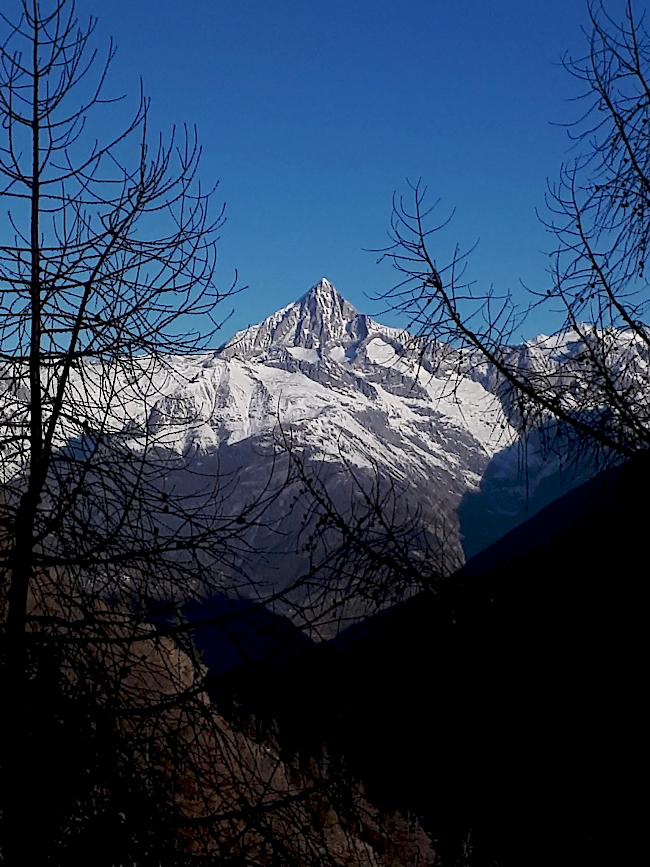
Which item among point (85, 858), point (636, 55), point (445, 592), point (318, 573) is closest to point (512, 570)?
point (445, 592)

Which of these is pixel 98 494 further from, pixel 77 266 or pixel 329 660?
pixel 329 660

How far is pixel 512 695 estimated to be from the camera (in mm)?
3408

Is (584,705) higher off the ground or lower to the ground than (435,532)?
lower

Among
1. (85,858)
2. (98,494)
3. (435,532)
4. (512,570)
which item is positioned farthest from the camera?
(435,532)

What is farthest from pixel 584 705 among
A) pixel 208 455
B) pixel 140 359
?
pixel 140 359

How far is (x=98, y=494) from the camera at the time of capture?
3447 millimetres

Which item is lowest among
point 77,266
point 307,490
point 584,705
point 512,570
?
point 584,705

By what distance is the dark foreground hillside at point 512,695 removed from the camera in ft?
10.3

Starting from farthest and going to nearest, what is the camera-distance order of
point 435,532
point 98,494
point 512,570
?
point 435,532, point 512,570, point 98,494

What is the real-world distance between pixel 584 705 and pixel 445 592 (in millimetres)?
770

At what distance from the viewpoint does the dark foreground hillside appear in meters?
3.13

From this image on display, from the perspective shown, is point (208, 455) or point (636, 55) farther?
point (636, 55)

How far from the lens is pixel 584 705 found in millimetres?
3211

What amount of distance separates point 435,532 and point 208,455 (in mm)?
1263
